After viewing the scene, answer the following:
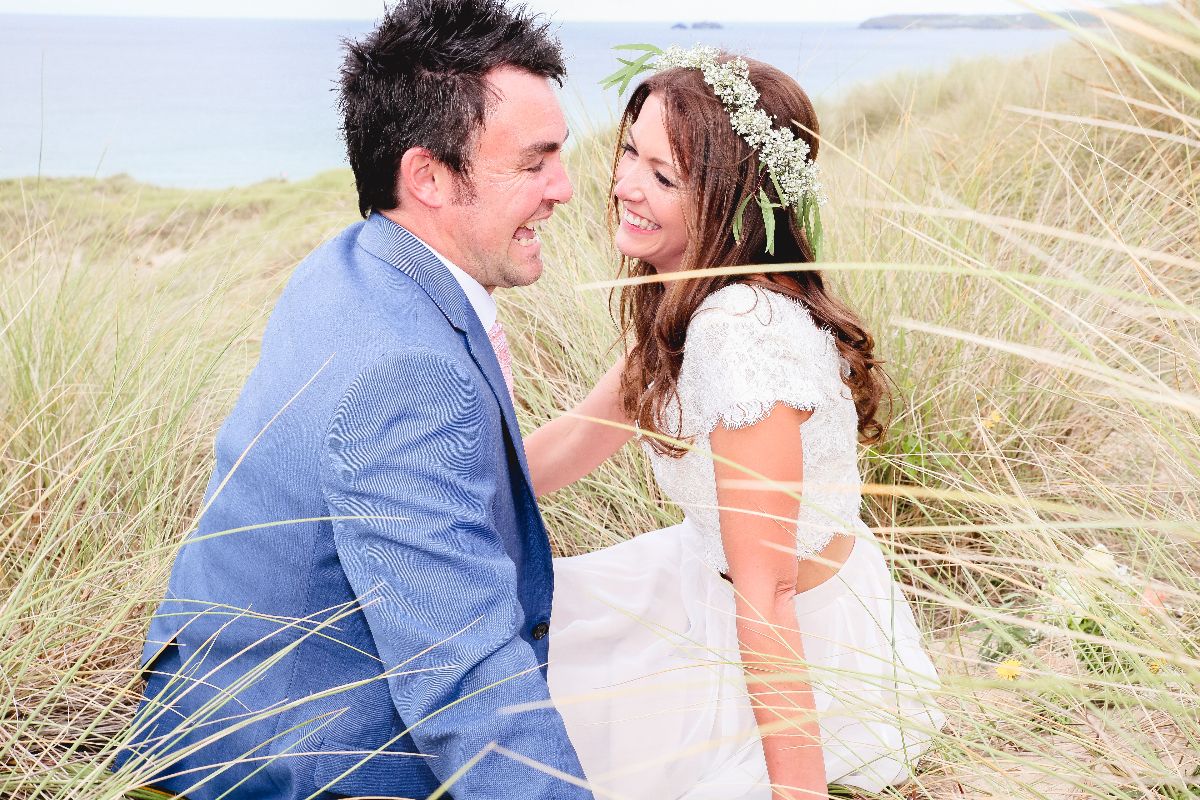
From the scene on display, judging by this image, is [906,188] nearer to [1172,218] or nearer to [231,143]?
[1172,218]

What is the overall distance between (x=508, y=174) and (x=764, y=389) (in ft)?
2.47

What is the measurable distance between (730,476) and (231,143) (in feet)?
161

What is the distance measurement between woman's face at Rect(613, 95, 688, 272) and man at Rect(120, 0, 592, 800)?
170mm

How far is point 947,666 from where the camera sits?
2717mm

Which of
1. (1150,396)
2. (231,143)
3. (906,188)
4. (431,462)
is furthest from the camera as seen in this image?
(231,143)

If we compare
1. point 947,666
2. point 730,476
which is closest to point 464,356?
point 730,476

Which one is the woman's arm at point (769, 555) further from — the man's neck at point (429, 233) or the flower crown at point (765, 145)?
the man's neck at point (429, 233)

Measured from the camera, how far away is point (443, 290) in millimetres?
2080

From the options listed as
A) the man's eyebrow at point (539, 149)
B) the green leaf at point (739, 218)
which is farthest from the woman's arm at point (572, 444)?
the man's eyebrow at point (539, 149)

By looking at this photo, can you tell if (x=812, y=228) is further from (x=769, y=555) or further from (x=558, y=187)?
(x=769, y=555)

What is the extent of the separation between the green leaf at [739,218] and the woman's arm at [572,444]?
69cm

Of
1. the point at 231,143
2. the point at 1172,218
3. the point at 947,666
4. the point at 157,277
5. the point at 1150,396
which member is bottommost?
the point at 231,143

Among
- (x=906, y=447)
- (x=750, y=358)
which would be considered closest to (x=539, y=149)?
(x=750, y=358)

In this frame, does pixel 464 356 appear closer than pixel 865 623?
Yes
